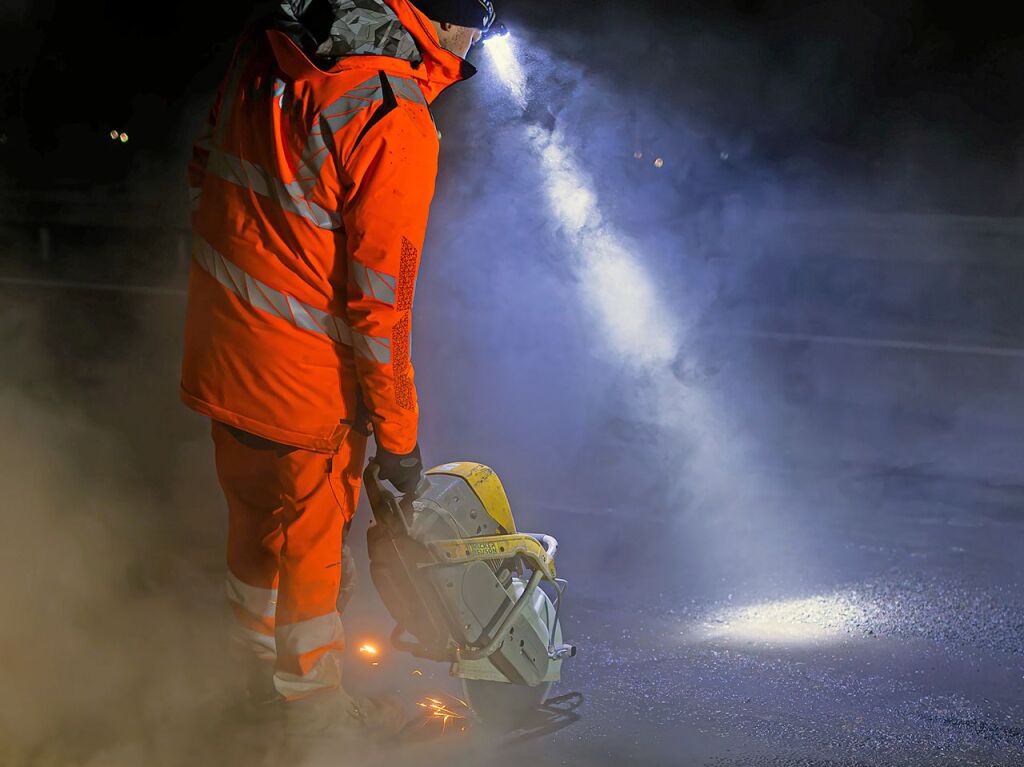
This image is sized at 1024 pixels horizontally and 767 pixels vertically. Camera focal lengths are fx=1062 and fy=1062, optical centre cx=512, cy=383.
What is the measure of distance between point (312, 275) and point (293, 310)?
0.34 feet

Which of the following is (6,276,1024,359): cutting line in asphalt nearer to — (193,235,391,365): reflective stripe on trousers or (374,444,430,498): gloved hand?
(374,444,430,498): gloved hand

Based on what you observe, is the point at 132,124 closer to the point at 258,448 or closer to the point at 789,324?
the point at 789,324

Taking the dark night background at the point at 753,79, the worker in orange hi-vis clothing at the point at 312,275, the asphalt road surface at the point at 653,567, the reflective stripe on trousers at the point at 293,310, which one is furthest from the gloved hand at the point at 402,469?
the dark night background at the point at 753,79

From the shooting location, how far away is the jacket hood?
103 inches

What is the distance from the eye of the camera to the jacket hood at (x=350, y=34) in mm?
2619

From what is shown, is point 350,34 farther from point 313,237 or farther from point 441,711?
point 441,711

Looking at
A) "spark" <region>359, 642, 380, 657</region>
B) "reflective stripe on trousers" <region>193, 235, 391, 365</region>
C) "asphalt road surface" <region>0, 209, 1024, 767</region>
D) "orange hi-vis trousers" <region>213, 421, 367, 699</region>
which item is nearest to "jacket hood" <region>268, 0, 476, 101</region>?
"reflective stripe on trousers" <region>193, 235, 391, 365</region>

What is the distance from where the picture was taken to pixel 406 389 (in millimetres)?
2785

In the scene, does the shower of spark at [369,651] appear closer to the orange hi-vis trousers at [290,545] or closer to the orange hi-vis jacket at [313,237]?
the orange hi-vis trousers at [290,545]

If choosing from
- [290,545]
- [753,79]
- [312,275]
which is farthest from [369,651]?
[753,79]

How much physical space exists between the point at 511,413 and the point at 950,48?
Result: 41.1 feet

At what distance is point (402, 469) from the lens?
9.29 feet

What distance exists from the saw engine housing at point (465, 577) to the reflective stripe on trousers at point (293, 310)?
0.37 metres

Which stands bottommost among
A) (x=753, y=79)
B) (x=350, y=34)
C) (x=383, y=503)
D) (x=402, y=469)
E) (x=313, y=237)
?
(x=383, y=503)
